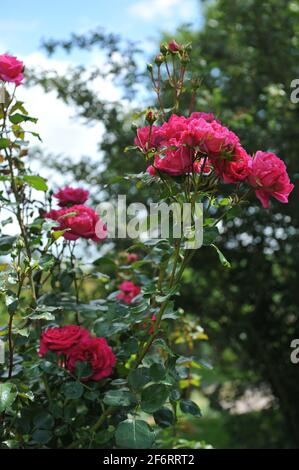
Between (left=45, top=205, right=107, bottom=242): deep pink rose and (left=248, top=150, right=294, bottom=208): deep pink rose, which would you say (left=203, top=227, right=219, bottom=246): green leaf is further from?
(left=45, top=205, right=107, bottom=242): deep pink rose

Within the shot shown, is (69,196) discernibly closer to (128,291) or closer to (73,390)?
(128,291)

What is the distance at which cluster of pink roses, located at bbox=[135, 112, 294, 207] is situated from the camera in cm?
134

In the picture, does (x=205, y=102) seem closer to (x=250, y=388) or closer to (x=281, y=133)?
(x=281, y=133)

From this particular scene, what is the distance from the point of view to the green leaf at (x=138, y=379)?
1534 mm

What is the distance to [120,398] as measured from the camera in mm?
1508

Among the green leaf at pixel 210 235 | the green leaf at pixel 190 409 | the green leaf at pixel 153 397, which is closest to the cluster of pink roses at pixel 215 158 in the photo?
the green leaf at pixel 210 235

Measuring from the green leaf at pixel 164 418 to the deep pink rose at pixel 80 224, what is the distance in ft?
1.53

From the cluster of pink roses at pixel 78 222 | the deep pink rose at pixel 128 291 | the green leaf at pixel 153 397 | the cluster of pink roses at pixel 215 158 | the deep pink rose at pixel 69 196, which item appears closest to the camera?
the cluster of pink roses at pixel 215 158

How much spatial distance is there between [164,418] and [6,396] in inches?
17.1

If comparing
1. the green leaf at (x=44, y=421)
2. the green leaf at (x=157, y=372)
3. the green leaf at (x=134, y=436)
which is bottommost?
the green leaf at (x=44, y=421)

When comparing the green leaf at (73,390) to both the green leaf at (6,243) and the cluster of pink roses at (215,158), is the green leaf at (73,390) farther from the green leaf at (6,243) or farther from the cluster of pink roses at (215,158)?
the cluster of pink roses at (215,158)

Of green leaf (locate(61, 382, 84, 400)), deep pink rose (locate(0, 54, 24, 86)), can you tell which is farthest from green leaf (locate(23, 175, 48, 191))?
green leaf (locate(61, 382, 84, 400))

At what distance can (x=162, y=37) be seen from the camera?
4.05m

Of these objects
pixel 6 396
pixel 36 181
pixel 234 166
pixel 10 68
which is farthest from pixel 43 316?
pixel 10 68
